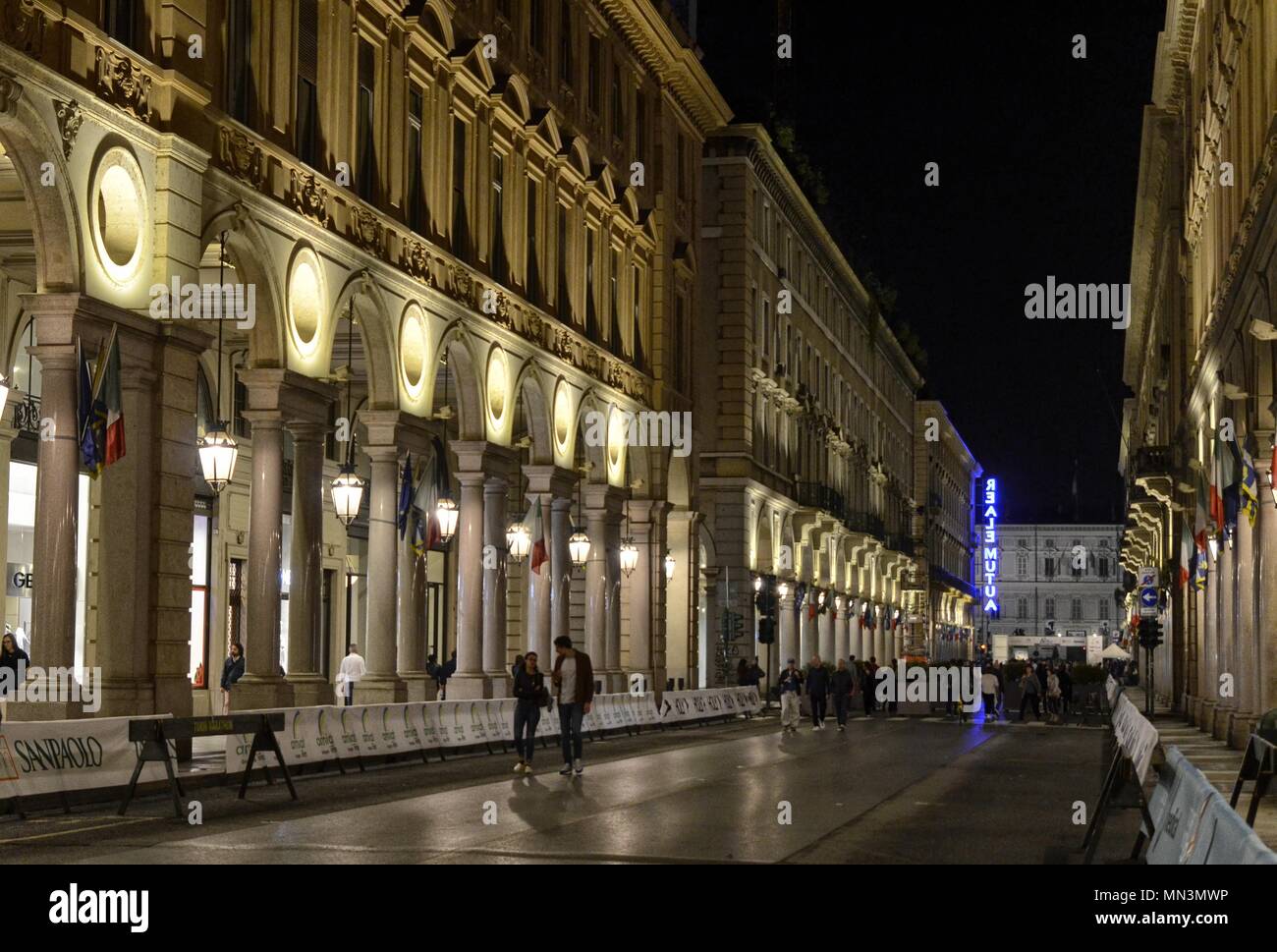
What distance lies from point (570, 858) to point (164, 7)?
14455mm

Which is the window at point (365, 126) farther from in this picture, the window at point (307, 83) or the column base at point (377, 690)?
the column base at point (377, 690)

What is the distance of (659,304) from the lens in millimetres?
54250

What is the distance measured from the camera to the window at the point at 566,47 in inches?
1804

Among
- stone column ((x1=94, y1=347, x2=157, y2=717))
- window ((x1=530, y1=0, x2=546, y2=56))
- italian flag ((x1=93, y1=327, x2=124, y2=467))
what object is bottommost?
stone column ((x1=94, y1=347, x2=157, y2=717))

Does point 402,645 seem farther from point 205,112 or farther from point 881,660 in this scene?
point 881,660

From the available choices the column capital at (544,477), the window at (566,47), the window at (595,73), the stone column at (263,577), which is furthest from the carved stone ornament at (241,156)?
the window at (595,73)

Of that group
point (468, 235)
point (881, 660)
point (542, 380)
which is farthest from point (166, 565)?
point (881, 660)

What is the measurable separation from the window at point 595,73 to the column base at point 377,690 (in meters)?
19.5

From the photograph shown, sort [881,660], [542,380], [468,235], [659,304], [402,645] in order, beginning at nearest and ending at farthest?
[402,645] < [468,235] < [542,380] < [659,304] < [881,660]

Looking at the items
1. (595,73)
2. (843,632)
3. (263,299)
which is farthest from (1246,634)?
(843,632)

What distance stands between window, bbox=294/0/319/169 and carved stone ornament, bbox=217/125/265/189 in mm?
2117

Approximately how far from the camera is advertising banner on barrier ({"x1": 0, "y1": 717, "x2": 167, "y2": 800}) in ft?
65.6

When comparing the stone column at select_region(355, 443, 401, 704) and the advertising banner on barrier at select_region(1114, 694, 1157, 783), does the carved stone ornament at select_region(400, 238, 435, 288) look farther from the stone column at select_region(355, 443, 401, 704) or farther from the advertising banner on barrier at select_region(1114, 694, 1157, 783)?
the advertising banner on barrier at select_region(1114, 694, 1157, 783)

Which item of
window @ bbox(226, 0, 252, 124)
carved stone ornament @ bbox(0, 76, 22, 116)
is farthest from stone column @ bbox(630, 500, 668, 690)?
carved stone ornament @ bbox(0, 76, 22, 116)
